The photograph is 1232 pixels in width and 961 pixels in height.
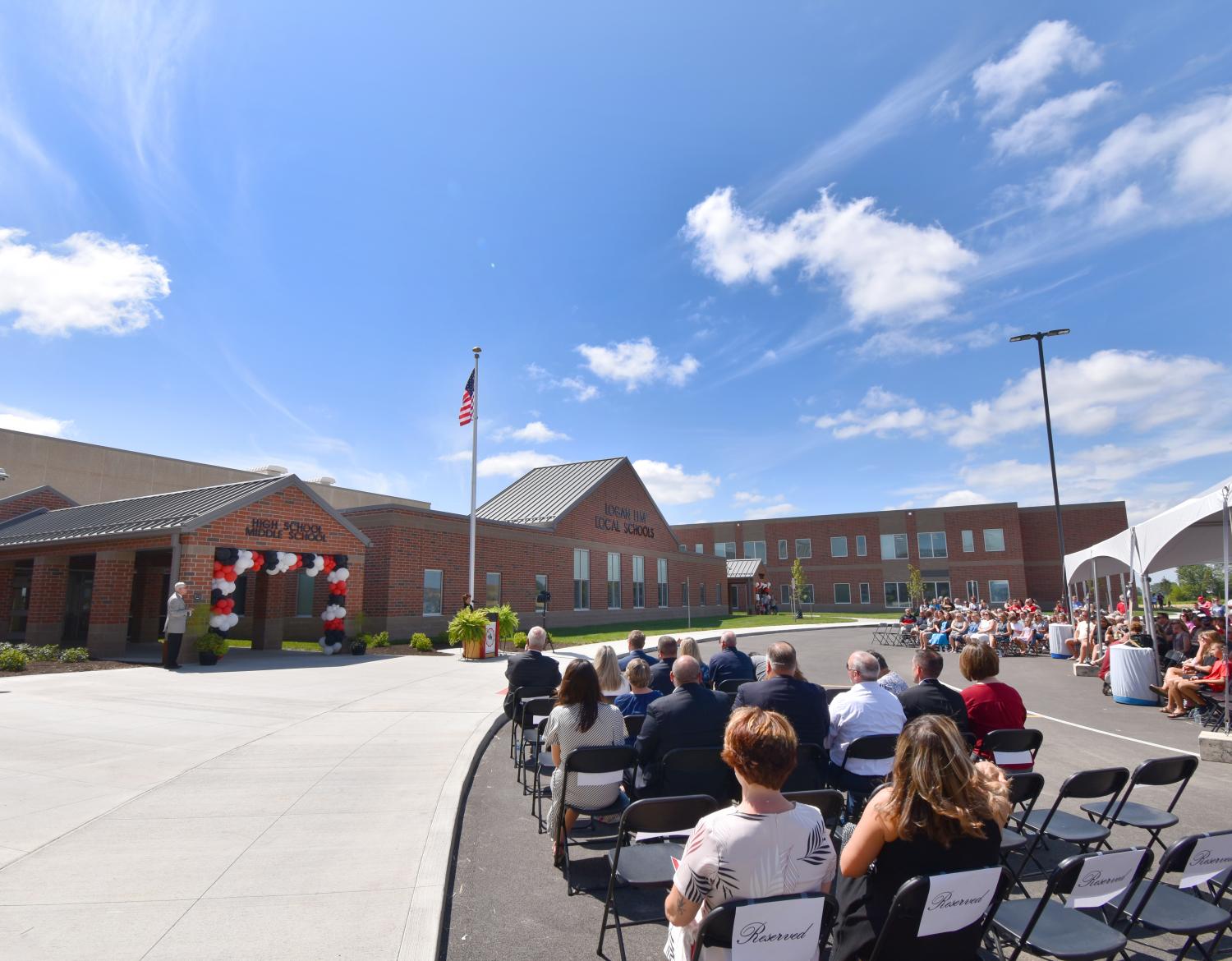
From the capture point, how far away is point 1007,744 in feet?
17.9

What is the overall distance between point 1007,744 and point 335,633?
57.4 ft

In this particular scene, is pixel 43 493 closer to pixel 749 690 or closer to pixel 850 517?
pixel 749 690

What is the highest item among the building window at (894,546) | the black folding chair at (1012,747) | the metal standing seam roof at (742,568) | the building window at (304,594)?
the building window at (894,546)

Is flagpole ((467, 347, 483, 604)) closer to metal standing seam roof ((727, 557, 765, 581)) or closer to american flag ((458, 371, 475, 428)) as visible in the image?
american flag ((458, 371, 475, 428))

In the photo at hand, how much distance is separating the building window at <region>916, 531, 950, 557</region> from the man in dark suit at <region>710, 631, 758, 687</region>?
172 ft

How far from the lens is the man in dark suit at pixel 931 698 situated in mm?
5639

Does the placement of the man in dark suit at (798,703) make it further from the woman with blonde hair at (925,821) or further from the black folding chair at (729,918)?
the black folding chair at (729,918)

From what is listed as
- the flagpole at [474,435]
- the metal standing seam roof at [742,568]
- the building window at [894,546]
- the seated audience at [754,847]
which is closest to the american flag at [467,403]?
the flagpole at [474,435]

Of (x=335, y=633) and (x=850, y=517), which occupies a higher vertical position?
(x=850, y=517)

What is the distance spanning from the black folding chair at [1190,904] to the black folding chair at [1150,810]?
20.6 inches

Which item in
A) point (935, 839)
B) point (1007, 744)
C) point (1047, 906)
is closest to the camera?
point (935, 839)

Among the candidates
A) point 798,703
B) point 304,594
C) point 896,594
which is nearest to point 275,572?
point 304,594

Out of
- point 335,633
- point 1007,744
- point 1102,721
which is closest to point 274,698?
point 335,633

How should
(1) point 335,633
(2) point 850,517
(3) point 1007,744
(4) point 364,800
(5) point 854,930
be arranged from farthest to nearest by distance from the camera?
(2) point 850,517 < (1) point 335,633 < (4) point 364,800 < (3) point 1007,744 < (5) point 854,930
